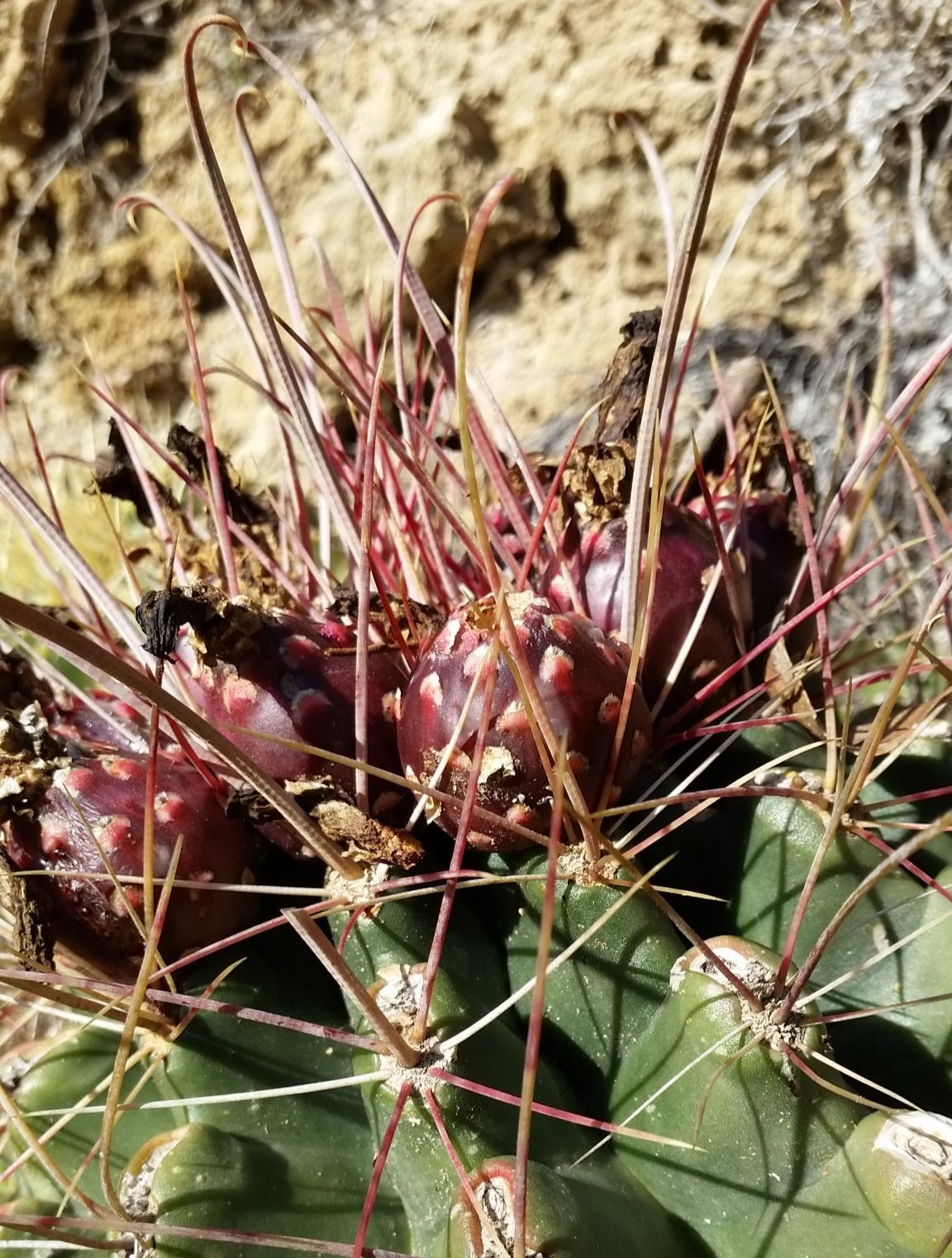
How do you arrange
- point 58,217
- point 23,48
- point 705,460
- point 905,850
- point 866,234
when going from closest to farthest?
point 905,850
point 705,460
point 866,234
point 23,48
point 58,217

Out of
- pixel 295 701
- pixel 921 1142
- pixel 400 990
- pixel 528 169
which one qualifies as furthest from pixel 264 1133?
pixel 528 169

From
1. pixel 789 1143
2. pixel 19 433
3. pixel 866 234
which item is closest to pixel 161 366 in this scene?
pixel 19 433

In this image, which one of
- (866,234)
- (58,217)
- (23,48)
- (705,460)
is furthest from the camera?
(58,217)

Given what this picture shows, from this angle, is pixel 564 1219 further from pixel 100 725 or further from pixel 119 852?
pixel 100 725

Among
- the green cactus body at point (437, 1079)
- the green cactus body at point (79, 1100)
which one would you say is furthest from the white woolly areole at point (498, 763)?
the green cactus body at point (79, 1100)

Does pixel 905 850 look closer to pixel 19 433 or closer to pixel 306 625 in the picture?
pixel 306 625

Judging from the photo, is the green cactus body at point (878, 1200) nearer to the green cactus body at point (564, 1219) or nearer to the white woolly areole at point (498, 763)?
the green cactus body at point (564, 1219)
